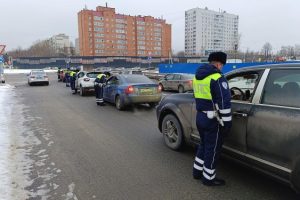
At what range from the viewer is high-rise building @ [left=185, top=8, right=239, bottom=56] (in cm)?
8106

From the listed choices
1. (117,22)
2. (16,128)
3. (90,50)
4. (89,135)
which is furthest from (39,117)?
(117,22)

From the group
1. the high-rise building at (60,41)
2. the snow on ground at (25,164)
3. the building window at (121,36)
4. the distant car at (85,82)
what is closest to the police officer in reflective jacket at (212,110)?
the snow on ground at (25,164)

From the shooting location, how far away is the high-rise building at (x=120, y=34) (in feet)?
372

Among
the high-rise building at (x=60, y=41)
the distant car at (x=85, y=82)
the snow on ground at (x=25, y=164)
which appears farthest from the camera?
the high-rise building at (x=60, y=41)

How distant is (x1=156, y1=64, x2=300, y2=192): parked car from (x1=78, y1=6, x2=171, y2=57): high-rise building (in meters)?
114

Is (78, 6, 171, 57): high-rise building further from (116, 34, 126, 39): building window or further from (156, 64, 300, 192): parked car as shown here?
(156, 64, 300, 192): parked car

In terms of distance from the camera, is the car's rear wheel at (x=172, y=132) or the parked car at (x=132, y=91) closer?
the car's rear wheel at (x=172, y=132)

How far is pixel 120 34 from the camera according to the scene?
122m

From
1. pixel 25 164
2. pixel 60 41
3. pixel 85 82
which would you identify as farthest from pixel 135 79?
pixel 60 41

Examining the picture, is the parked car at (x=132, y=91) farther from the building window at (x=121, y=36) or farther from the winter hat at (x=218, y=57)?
the building window at (x=121, y=36)

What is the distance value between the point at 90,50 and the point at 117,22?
56.0ft

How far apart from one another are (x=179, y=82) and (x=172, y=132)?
527 inches

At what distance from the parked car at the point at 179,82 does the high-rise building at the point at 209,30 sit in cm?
6037

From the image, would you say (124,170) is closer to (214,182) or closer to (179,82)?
(214,182)
